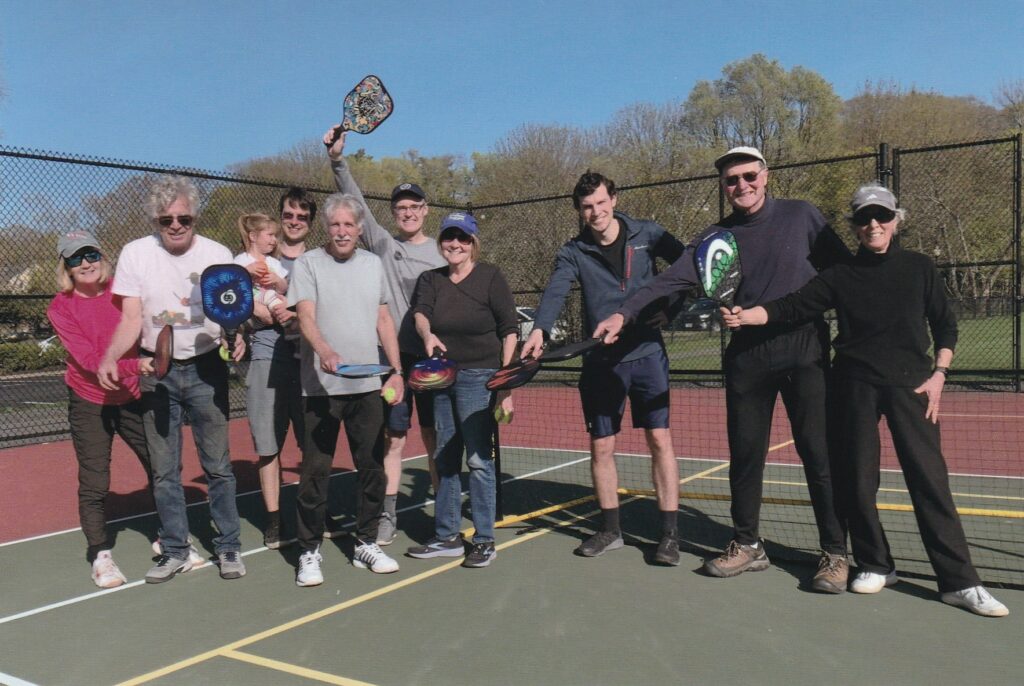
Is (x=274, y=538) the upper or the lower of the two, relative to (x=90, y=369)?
lower

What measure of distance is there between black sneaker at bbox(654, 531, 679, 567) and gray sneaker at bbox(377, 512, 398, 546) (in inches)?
67.7

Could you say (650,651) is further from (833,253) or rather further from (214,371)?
(214,371)

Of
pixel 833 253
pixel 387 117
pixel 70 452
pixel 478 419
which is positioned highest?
pixel 387 117

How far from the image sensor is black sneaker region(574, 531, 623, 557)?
479 centimetres

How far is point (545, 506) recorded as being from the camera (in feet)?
20.2

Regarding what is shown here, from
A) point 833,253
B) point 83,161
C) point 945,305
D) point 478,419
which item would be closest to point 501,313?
point 478,419

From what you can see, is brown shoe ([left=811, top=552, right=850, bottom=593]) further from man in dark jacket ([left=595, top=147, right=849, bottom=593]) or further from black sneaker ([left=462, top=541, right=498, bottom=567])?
black sneaker ([left=462, top=541, right=498, bottom=567])

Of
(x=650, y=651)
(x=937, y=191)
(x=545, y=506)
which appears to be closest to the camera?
(x=650, y=651)

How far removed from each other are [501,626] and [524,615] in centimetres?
17

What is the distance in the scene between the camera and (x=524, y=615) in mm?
3854

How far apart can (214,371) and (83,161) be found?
20.2ft

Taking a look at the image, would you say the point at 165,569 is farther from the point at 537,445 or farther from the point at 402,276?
the point at 537,445

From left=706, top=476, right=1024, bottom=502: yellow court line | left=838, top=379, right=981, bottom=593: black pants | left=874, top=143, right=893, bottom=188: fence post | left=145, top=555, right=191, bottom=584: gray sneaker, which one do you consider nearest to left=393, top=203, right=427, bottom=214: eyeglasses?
left=145, top=555, right=191, bottom=584: gray sneaker

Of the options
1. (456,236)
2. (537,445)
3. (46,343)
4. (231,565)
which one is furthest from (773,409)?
(46,343)
